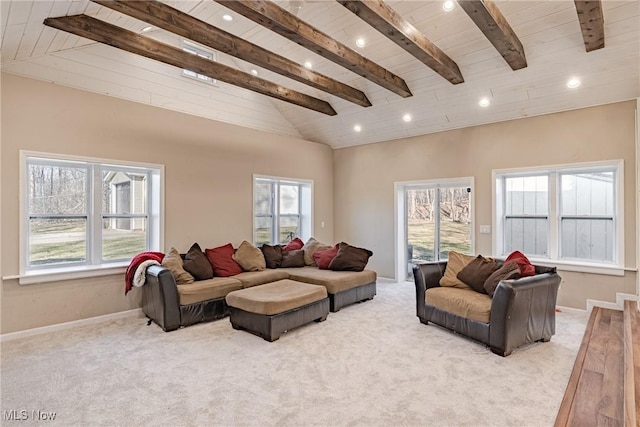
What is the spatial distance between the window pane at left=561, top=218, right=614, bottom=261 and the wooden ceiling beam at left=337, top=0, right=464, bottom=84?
106 inches

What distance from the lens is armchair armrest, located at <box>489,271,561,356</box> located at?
10.3 ft

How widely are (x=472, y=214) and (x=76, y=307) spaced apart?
5873mm

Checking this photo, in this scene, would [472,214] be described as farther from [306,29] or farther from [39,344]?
[39,344]

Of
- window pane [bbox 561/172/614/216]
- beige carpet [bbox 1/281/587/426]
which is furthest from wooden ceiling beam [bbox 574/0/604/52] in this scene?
beige carpet [bbox 1/281/587/426]

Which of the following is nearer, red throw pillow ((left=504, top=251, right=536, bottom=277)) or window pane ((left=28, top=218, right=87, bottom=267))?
red throw pillow ((left=504, top=251, right=536, bottom=277))

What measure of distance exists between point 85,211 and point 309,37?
11.7 ft

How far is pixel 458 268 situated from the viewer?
4172mm

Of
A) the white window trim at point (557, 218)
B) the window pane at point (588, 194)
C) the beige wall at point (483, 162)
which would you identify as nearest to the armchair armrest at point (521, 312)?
the white window trim at point (557, 218)

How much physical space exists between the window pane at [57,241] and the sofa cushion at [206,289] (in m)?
1.50

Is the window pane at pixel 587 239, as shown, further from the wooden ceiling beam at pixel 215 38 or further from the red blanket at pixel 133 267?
the red blanket at pixel 133 267

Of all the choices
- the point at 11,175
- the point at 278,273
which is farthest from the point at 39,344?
the point at 278,273

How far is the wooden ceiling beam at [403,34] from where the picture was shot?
2.91m

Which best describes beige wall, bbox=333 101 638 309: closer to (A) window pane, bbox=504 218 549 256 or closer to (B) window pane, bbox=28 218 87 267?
(A) window pane, bbox=504 218 549 256

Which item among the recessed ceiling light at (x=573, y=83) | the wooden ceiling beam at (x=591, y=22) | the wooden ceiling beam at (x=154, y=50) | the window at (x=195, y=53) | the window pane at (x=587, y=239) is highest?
the window at (x=195, y=53)
